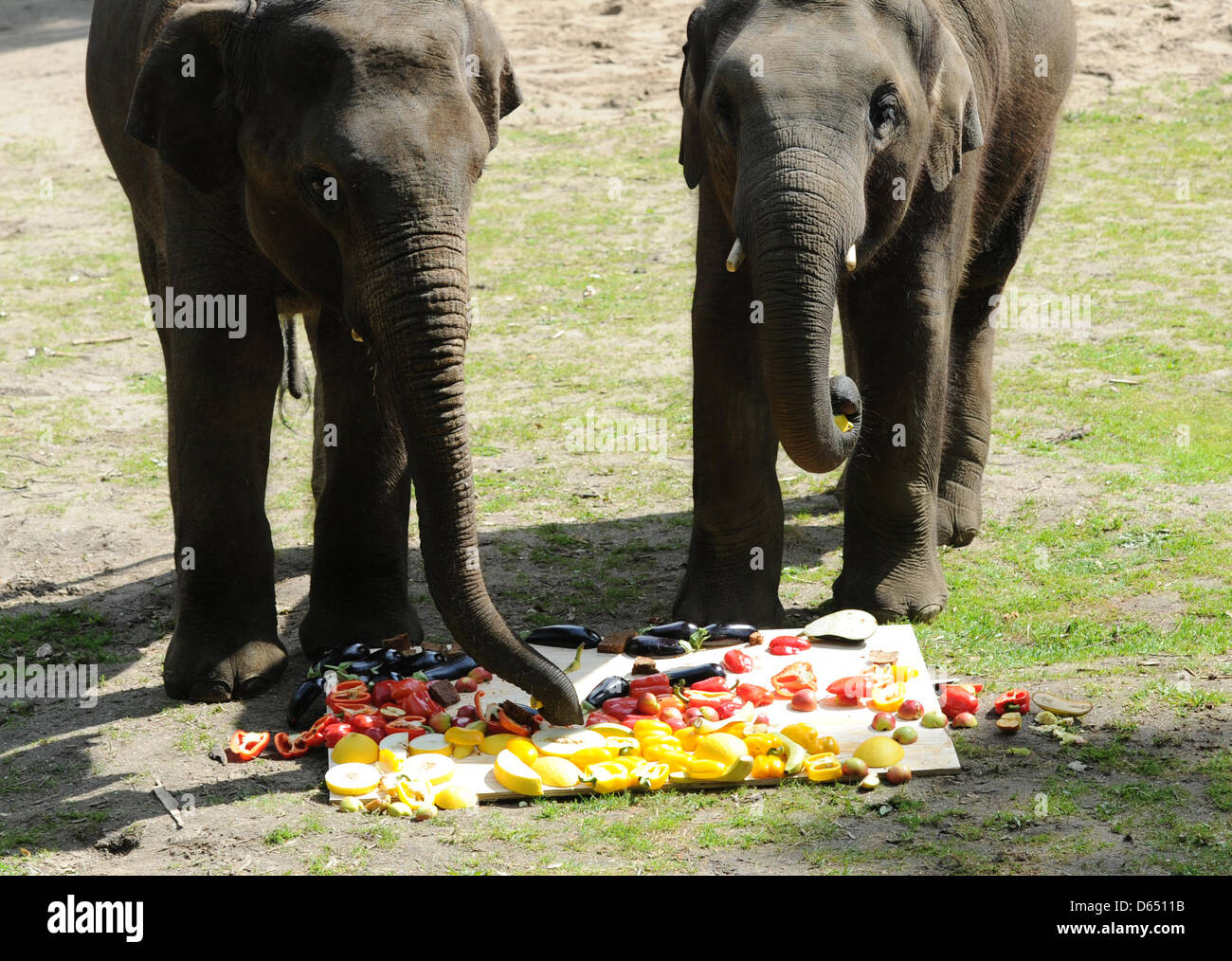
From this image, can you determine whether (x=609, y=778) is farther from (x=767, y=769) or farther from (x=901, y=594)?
(x=901, y=594)

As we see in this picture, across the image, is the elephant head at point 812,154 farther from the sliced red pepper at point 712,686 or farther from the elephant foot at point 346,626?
the elephant foot at point 346,626

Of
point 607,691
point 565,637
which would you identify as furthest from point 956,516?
point 607,691

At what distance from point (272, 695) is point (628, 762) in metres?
1.69

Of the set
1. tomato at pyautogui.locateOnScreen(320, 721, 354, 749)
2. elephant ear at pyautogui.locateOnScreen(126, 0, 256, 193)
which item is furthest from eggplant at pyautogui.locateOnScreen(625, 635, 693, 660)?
elephant ear at pyautogui.locateOnScreen(126, 0, 256, 193)

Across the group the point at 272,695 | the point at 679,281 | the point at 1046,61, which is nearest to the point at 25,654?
the point at 272,695

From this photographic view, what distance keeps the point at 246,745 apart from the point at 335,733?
341mm

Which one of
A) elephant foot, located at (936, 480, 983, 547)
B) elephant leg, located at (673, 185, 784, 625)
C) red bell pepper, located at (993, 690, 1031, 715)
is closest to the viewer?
red bell pepper, located at (993, 690, 1031, 715)

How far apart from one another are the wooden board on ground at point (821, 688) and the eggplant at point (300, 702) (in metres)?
0.64

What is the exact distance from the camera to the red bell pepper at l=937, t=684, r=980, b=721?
5.97 m

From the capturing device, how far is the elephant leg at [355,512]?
6562 millimetres

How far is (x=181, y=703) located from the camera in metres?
6.41

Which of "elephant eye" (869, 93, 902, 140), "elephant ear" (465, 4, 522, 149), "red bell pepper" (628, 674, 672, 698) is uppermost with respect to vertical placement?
"elephant ear" (465, 4, 522, 149)

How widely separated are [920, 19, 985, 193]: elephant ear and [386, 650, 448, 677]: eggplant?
8.97ft

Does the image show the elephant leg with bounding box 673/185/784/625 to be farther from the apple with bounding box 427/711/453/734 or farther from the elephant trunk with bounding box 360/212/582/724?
the elephant trunk with bounding box 360/212/582/724
